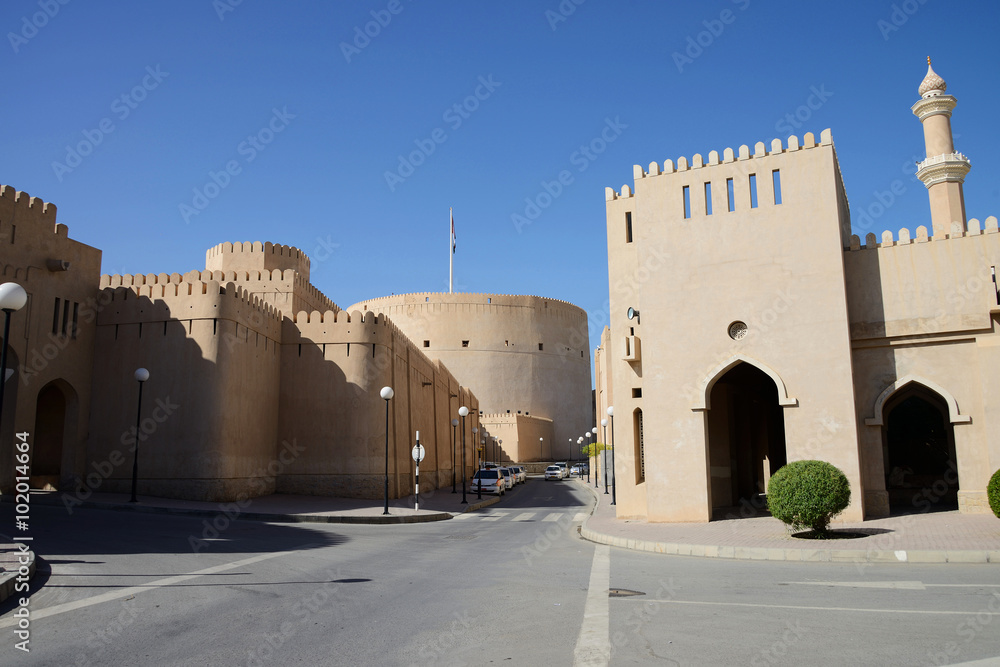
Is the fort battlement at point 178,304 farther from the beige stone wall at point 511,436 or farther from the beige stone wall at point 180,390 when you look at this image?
the beige stone wall at point 511,436

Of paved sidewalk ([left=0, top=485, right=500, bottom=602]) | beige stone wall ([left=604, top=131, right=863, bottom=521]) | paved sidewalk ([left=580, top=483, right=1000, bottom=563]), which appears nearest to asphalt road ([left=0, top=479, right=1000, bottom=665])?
paved sidewalk ([left=580, top=483, right=1000, bottom=563])

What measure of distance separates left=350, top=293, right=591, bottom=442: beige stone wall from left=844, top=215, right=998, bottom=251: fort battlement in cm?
5299

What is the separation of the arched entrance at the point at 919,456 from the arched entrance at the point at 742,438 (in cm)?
355

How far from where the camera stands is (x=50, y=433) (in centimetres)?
2209

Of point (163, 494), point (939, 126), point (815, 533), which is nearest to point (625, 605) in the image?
point (815, 533)

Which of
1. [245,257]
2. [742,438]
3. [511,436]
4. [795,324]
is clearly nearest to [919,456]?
[742,438]

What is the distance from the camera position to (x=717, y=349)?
17.0 meters

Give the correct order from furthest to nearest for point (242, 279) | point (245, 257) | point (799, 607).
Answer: point (245, 257) < point (242, 279) < point (799, 607)

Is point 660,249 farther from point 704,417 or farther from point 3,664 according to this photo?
point 3,664

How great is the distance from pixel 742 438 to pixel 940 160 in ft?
34.4

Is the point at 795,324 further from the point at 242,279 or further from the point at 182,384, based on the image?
the point at 242,279

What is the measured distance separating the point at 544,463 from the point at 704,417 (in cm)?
4934

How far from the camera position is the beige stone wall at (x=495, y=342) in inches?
2724

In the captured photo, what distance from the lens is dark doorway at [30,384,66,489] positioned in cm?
2173
